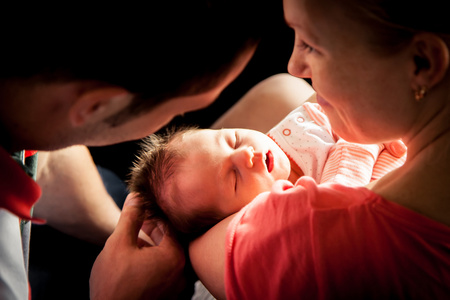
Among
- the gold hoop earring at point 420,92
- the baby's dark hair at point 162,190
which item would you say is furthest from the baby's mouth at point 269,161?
the gold hoop earring at point 420,92

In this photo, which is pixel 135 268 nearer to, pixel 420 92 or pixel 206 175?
pixel 206 175

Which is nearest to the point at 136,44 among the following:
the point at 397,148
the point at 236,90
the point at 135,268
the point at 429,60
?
the point at 429,60

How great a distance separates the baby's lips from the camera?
1.08m

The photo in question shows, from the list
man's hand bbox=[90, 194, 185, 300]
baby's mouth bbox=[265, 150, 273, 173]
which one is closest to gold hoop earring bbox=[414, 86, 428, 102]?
baby's mouth bbox=[265, 150, 273, 173]

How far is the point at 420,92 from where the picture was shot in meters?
0.58

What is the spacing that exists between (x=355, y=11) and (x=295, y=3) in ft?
0.31

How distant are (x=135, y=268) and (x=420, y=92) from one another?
0.78 m

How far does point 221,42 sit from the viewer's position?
525 millimetres

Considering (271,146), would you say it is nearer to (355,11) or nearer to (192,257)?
(192,257)

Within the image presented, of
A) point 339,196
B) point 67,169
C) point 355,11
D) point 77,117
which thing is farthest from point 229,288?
point 67,169

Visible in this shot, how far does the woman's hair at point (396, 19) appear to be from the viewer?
511 mm

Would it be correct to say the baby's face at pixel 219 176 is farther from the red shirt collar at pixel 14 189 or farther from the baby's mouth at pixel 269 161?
the red shirt collar at pixel 14 189

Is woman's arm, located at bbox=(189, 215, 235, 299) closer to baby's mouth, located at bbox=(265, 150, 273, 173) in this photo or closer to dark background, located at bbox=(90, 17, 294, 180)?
baby's mouth, located at bbox=(265, 150, 273, 173)

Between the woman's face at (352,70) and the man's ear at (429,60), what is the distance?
1cm
